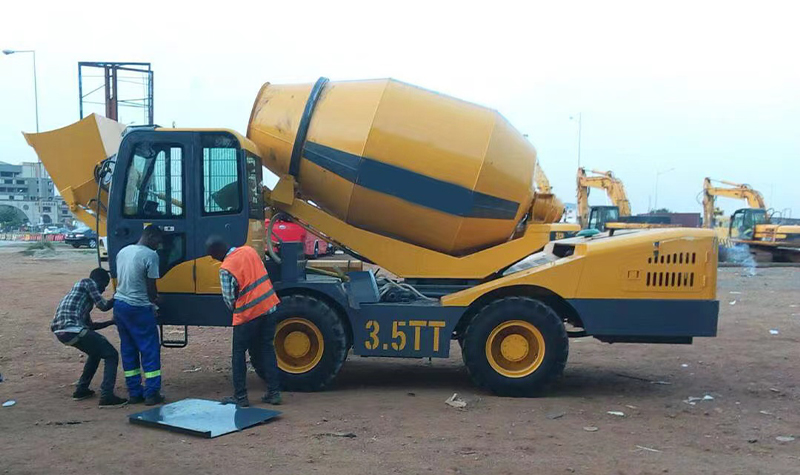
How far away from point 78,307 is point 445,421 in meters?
3.56

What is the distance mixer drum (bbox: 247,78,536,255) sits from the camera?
637cm

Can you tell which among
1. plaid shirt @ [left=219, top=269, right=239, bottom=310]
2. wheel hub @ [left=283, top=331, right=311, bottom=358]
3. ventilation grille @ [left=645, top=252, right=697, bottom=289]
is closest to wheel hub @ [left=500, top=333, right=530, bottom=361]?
ventilation grille @ [left=645, top=252, right=697, bottom=289]

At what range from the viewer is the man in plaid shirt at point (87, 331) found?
19.5ft

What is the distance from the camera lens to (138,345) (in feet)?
19.4

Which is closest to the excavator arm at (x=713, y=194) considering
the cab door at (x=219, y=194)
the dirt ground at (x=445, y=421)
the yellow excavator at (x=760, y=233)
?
the yellow excavator at (x=760, y=233)

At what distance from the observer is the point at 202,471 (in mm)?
4281

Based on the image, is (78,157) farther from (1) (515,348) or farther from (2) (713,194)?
(2) (713,194)

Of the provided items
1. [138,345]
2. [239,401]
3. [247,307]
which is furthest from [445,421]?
[138,345]

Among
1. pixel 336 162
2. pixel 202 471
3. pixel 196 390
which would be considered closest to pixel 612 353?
pixel 336 162

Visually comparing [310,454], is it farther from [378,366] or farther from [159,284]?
[378,366]

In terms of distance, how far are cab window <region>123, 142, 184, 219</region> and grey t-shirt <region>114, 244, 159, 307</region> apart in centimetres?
46

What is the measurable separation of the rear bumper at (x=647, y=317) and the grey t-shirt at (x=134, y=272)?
3935 mm

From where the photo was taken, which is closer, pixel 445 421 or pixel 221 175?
pixel 445 421

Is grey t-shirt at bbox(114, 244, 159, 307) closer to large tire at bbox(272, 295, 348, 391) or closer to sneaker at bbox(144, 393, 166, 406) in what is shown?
sneaker at bbox(144, 393, 166, 406)
